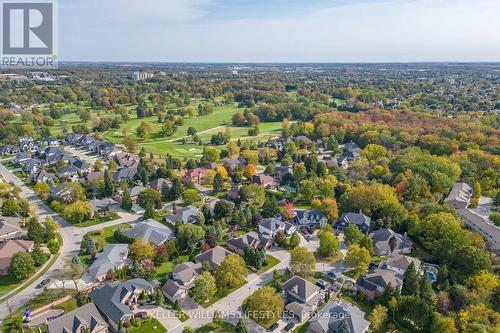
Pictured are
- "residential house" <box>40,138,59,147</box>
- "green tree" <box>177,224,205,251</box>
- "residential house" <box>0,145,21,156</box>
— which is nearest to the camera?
"green tree" <box>177,224,205,251</box>

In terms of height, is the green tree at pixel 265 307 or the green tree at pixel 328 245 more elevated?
the green tree at pixel 328 245

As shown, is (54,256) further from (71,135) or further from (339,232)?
(71,135)

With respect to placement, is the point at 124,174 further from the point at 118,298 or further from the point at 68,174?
the point at 118,298

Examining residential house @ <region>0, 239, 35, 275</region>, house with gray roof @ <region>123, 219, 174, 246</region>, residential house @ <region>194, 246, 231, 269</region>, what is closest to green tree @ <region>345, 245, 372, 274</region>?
residential house @ <region>194, 246, 231, 269</region>

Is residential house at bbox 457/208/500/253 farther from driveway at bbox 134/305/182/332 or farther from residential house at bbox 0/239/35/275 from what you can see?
residential house at bbox 0/239/35/275

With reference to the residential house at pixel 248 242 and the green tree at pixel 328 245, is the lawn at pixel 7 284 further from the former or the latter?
the green tree at pixel 328 245

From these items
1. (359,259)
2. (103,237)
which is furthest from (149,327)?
(359,259)

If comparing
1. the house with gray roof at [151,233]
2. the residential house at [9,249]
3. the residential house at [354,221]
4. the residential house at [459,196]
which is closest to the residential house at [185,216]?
the house with gray roof at [151,233]

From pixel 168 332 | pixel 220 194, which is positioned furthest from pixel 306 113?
pixel 168 332
